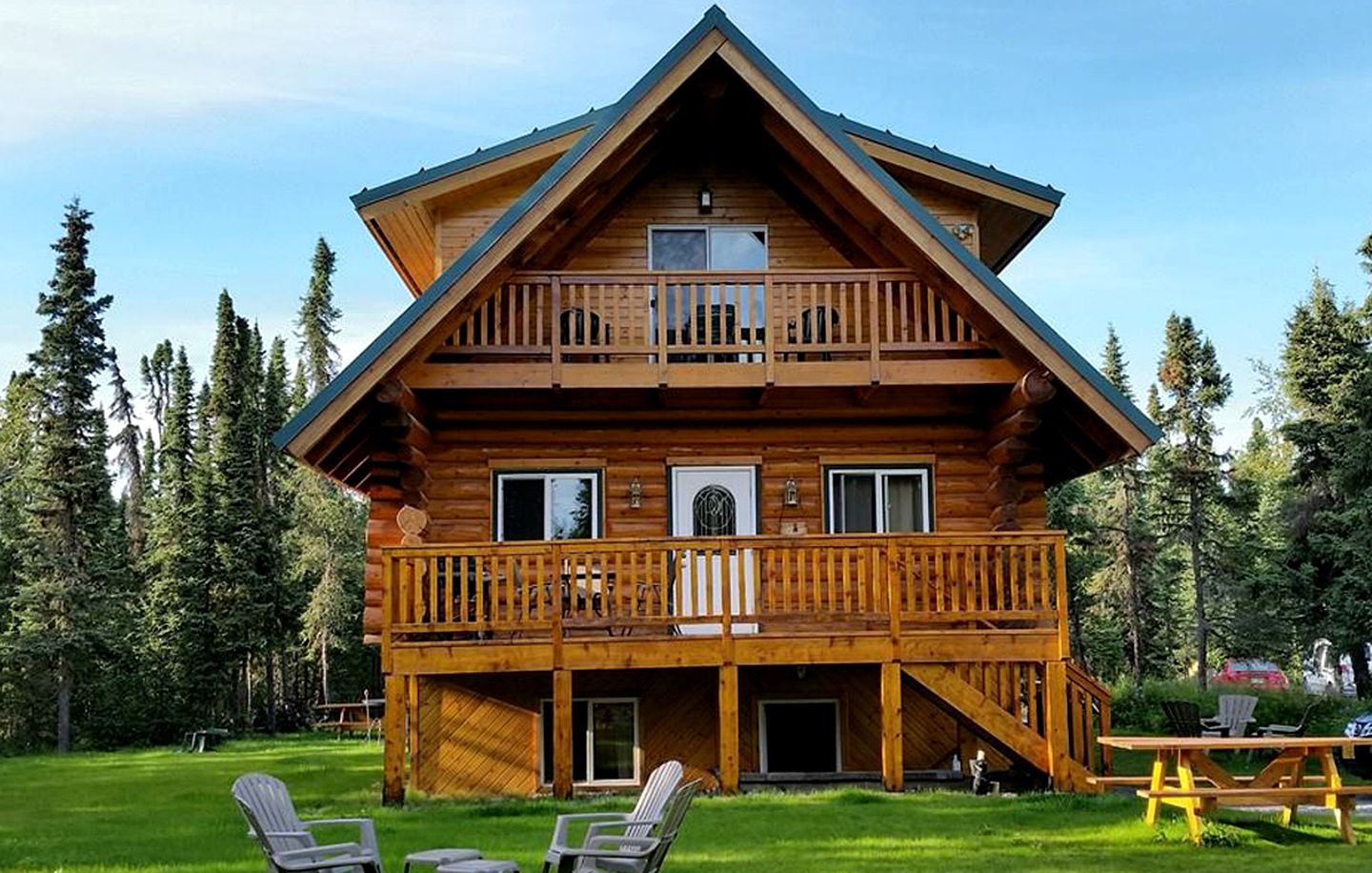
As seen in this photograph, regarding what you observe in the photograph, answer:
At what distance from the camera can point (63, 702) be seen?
31281 mm

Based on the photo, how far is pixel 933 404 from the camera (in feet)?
53.8

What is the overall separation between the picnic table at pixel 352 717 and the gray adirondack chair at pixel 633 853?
2283cm

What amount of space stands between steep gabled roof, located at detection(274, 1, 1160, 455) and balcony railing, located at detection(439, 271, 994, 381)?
0.76m

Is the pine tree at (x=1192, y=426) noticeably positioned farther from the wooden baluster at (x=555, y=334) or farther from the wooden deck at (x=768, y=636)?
the wooden baluster at (x=555, y=334)

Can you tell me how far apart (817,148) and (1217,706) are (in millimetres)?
14059

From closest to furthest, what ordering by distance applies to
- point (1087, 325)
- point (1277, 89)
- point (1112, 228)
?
point (1277, 89) < point (1112, 228) < point (1087, 325)

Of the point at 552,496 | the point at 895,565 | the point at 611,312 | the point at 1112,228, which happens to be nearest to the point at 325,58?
the point at 611,312

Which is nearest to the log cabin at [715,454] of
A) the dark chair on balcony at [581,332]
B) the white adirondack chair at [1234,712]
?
the dark chair on balcony at [581,332]

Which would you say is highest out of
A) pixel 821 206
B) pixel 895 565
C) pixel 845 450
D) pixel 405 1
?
pixel 405 1

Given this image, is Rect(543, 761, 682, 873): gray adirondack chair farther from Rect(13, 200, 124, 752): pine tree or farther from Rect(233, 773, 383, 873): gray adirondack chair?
Rect(13, 200, 124, 752): pine tree

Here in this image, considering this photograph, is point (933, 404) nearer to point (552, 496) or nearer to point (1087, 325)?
point (552, 496)

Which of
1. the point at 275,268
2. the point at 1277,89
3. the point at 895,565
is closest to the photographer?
the point at 895,565

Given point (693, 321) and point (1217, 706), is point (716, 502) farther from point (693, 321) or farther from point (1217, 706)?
point (1217, 706)

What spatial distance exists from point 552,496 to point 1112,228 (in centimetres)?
2203
